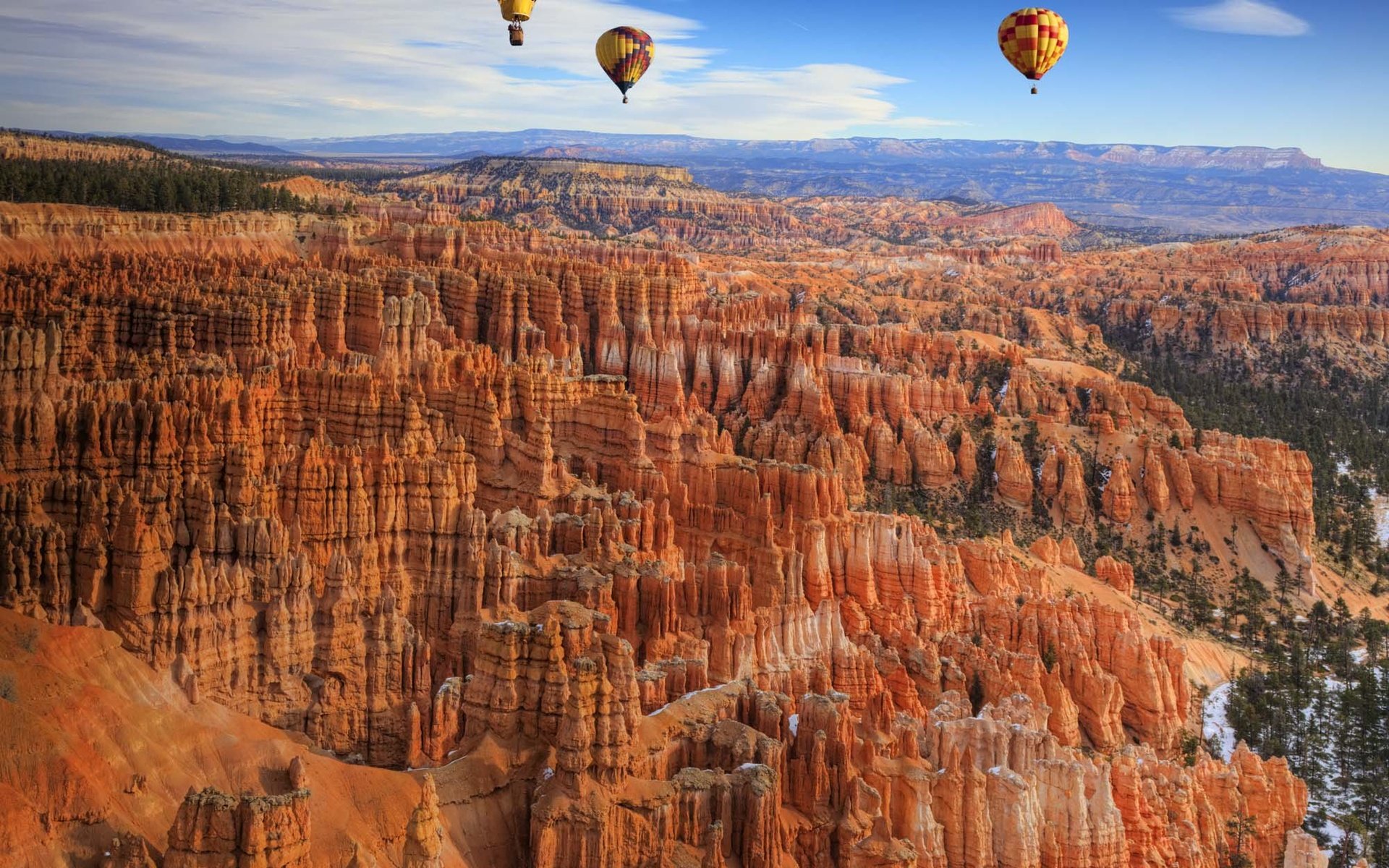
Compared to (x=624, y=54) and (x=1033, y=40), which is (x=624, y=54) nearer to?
(x=624, y=54)

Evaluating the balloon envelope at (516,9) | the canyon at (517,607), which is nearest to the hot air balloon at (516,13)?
the balloon envelope at (516,9)

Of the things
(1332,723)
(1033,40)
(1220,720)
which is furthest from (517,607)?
(1033,40)

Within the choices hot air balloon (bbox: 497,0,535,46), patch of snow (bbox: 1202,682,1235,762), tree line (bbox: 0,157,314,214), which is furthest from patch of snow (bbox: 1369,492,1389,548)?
tree line (bbox: 0,157,314,214)

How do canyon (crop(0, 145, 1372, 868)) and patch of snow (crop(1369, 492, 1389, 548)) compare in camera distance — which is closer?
canyon (crop(0, 145, 1372, 868))

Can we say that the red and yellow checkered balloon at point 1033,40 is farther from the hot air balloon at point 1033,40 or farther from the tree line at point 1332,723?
the tree line at point 1332,723

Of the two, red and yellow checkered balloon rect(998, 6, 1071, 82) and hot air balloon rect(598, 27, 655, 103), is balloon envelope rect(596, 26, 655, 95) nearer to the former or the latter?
hot air balloon rect(598, 27, 655, 103)

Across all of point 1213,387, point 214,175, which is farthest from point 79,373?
point 1213,387
